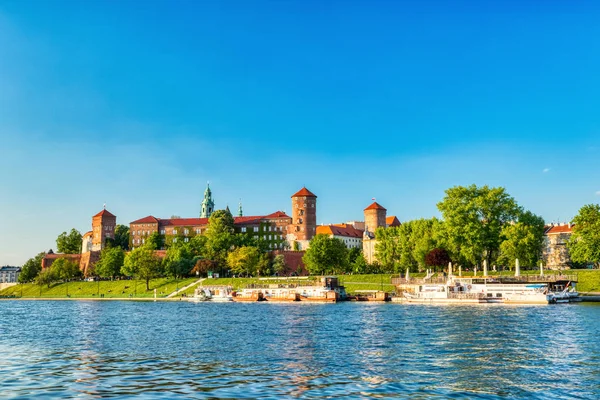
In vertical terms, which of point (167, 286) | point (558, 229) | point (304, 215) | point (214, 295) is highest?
point (304, 215)

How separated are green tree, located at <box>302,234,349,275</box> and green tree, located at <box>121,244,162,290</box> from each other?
30.8 meters

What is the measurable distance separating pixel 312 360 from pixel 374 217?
461 feet

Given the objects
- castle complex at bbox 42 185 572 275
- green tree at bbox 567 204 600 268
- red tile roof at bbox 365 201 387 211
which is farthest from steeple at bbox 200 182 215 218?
green tree at bbox 567 204 600 268

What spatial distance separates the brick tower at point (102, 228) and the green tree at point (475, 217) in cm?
10990

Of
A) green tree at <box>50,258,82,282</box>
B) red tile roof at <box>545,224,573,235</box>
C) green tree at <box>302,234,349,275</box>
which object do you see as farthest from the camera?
green tree at <box>50,258,82,282</box>

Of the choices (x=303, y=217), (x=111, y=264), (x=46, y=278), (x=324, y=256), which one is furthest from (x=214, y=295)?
(x=303, y=217)

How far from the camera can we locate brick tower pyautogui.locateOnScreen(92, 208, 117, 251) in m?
171

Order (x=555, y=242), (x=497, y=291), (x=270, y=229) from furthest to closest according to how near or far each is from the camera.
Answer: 1. (x=270, y=229)
2. (x=555, y=242)
3. (x=497, y=291)

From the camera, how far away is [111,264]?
461ft

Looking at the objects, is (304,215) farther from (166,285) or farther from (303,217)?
(166,285)

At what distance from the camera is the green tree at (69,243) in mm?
178250

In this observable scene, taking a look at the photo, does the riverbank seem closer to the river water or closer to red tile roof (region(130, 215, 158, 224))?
red tile roof (region(130, 215, 158, 224))

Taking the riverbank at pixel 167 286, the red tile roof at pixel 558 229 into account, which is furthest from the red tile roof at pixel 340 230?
the red tile roof at pixel 558 229

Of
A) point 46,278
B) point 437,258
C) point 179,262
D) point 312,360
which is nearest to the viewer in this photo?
point 312,360
